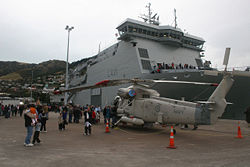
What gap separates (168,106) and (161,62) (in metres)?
18.2

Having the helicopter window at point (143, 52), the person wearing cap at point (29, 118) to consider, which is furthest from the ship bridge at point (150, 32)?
A: the person wearing cap at point (29, 118)

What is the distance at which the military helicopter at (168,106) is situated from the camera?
917 cm

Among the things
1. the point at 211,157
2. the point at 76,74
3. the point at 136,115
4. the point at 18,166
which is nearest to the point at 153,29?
the point at 136,115

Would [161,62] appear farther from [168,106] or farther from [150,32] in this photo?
[168,106]

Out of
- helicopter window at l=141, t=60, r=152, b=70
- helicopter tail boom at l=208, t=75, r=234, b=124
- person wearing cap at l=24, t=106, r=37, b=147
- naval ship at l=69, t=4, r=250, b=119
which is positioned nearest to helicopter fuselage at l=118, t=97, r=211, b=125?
helicopter tail boom at l=208, t=75, r=234, b=124

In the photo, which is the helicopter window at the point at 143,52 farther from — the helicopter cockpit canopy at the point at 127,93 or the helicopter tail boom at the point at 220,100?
the helicopter tail boom at the point at 220,100

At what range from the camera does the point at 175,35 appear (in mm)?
28000

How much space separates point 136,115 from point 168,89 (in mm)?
10098

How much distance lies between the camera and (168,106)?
1039cm

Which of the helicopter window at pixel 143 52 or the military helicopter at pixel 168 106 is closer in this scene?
the military helicopter at pixel 168 106

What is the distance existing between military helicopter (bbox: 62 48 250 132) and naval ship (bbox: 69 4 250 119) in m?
9.35

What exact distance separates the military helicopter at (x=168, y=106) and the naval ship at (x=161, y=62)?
30.7 ft

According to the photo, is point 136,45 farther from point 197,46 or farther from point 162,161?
point 162,161

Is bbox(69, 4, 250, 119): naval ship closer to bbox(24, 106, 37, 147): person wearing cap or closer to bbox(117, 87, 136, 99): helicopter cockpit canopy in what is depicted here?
bbox(117, 87, 136, 99): helicopter cockpit canopy
